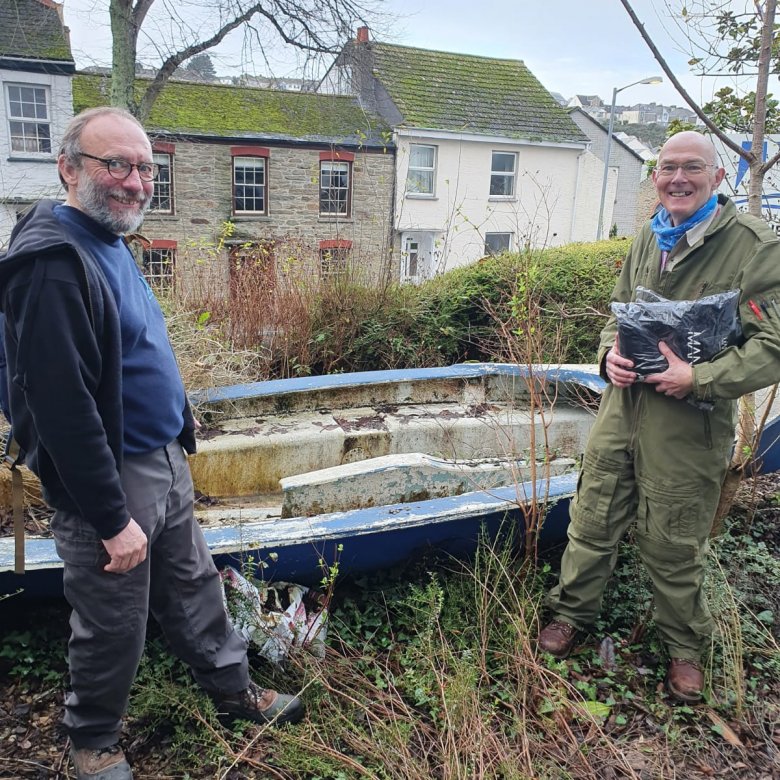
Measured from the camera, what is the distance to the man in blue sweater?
1838 millimetres

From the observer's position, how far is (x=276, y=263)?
632 centimetres

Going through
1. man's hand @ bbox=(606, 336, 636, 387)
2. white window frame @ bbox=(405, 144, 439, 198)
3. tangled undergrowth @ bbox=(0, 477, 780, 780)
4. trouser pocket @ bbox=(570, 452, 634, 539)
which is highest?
white window frame @ bbox=(405, 144, 439, 198)

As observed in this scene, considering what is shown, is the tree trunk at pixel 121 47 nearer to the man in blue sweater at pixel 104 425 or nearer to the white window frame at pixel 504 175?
the man in blue sweater at pixel 104 425

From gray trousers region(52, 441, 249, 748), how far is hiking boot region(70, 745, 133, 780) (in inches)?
1.1

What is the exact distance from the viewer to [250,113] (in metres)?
19.2

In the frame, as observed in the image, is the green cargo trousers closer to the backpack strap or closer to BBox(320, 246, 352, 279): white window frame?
the backpack strap

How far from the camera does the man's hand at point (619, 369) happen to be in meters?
2.59

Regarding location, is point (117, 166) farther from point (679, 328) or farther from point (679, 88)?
point (679, 88)

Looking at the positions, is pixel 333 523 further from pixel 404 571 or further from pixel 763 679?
pixel 763 679

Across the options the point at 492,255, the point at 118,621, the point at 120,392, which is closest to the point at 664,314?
the point at 120,392

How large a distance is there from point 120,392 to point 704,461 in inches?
82.0

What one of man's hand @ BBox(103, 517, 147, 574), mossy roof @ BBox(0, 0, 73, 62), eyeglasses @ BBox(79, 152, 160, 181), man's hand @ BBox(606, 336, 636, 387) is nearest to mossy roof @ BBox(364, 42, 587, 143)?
mossy roof @ BBox(0, 0, 73, 62)

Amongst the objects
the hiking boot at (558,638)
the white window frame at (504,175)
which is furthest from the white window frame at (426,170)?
the hiking boot at (558,638)

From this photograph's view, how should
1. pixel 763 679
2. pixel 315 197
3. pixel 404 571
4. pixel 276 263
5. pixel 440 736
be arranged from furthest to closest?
pixel 315 197 → pixel 276 263 → pixel 404 571 → pixel 763 679 → pixel 440 736
